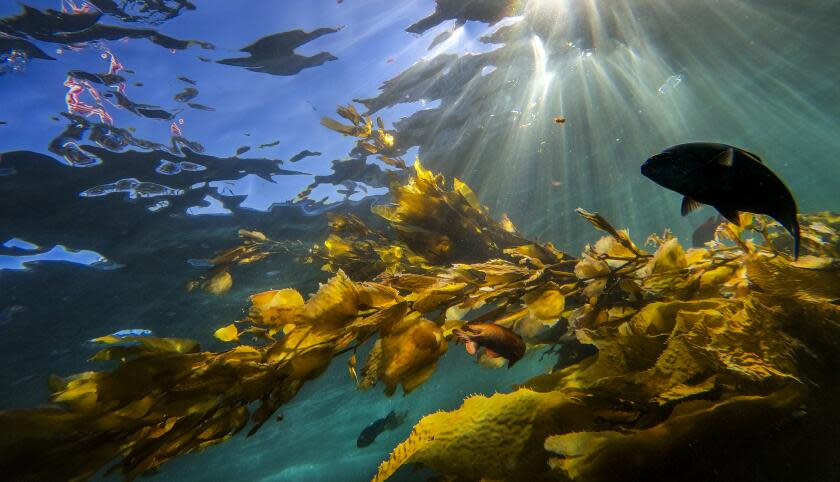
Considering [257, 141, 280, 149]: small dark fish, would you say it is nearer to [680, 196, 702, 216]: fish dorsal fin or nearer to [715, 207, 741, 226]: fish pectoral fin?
[680, 196, 702, 216]: fish dorsal fin

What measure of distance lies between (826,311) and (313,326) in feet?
5.31

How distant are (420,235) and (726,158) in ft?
5.99

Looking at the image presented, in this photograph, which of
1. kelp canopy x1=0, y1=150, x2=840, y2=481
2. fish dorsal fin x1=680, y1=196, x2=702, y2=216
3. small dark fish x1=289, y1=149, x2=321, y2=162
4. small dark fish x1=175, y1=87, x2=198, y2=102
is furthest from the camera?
small dark fish x1=289, y1=149, x2=321, y2=162

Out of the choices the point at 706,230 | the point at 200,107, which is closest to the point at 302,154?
the point at 200,107

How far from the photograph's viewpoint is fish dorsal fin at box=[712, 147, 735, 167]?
3.71 feet

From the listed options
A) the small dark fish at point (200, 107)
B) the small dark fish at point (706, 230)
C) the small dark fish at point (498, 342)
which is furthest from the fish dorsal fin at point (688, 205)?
the small dark fish at point (200, 107)

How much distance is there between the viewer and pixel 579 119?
1393 centimetres

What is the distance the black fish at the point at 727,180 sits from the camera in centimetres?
110

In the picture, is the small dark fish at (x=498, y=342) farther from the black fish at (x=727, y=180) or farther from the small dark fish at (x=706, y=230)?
the small dark fish at (x=706, y=230)

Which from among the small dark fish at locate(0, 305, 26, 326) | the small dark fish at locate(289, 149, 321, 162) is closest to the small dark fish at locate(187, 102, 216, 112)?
the small dark fish at locate(289, 149, 321, 162)

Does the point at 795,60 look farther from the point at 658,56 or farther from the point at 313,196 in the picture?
the point at 313,196

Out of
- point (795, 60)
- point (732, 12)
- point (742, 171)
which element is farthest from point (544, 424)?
point (795, 60)

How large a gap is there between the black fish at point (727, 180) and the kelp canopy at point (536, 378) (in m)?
0.29

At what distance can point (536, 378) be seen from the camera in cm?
151
